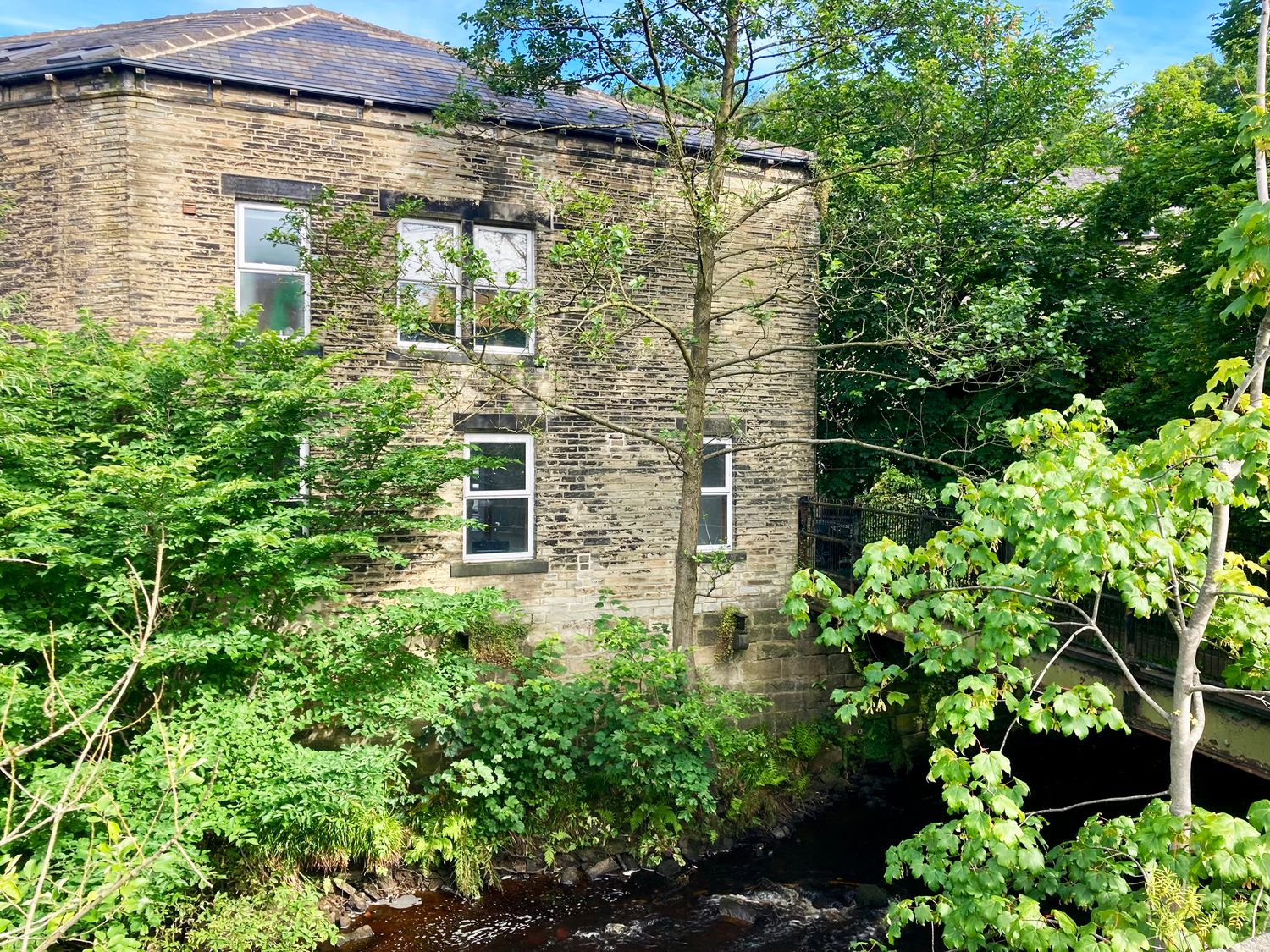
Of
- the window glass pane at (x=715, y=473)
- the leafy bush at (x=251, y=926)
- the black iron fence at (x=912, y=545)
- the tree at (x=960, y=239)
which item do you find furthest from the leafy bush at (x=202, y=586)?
the tree at (x=960, y=239)

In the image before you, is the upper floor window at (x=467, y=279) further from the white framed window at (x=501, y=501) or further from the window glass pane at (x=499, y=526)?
the window glass pane at (x=499, y=526)

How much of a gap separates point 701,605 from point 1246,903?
28.1 ft

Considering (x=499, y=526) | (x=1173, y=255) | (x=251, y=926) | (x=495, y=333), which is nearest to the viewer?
(x=251, y=926)

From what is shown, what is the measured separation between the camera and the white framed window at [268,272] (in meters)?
10.2

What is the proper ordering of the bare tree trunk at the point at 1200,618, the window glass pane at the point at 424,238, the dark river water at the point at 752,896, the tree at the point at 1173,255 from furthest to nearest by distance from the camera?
the window glass pane at the point at 424,238, the tree at the point at 1173,255, the dark river water at the point at 752,896, the bare tree trunk at the point at 1200,618

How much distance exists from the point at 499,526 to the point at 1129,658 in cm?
743

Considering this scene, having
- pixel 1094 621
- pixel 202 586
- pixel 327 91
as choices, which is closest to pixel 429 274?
pixel 327 91

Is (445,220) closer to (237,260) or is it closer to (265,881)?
(237,260)

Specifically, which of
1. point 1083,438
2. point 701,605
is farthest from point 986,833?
point 701,605

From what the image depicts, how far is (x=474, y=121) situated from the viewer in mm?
10906

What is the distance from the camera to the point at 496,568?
11062mm

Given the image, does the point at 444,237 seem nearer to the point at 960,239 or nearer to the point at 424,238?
the point at 424,238

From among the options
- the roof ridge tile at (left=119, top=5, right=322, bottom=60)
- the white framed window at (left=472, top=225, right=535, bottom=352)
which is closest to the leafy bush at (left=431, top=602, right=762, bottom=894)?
the white framed window at (left=472, top=225, right=535, bottom=352)

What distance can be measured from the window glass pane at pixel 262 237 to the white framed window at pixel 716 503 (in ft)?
20.9
